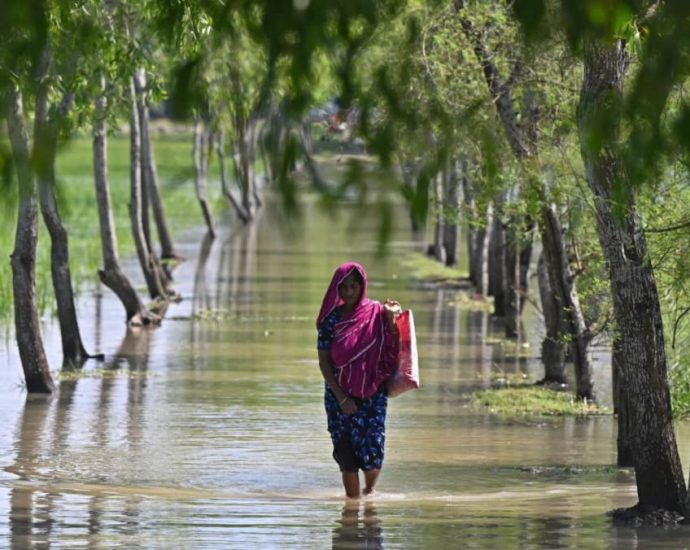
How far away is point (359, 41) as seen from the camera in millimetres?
6504

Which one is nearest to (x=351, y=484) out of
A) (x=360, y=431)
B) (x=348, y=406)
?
(x=360, y=431)

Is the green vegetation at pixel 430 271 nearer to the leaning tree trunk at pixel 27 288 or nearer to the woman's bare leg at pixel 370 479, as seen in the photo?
the leaning tree trunk at pixel 27 288

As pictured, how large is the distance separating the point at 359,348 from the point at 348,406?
0.40m

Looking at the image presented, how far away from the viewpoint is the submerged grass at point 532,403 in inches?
689

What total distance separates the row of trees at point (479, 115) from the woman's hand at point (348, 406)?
183 cm

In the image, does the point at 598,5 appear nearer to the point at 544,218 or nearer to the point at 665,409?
the point at 665,409

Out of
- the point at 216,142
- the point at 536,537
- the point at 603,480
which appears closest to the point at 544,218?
the point at 603,480

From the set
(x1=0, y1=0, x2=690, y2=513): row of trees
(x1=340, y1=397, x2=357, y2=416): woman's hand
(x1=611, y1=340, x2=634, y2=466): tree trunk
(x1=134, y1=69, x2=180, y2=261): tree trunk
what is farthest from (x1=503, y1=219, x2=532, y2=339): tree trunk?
(x1=340, y1=397, x2=357, y2=416): woman's hand

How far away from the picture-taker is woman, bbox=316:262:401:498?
39.0 feet

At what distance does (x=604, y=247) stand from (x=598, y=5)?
5.02 metres

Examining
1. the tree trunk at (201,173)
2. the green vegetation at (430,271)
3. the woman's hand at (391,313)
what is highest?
the tree trunk at (201,173)

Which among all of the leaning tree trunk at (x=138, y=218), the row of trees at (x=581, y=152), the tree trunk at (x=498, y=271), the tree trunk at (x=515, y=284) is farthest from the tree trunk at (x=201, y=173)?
the row of trees at (x=581, y=152)

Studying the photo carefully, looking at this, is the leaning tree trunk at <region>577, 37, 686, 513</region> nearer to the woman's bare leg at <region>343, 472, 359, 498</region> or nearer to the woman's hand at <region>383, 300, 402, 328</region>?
the woman's hand at <region>383, 300, 402, 328</region>

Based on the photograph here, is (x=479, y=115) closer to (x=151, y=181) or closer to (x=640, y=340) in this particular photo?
(x=640, y=340)
